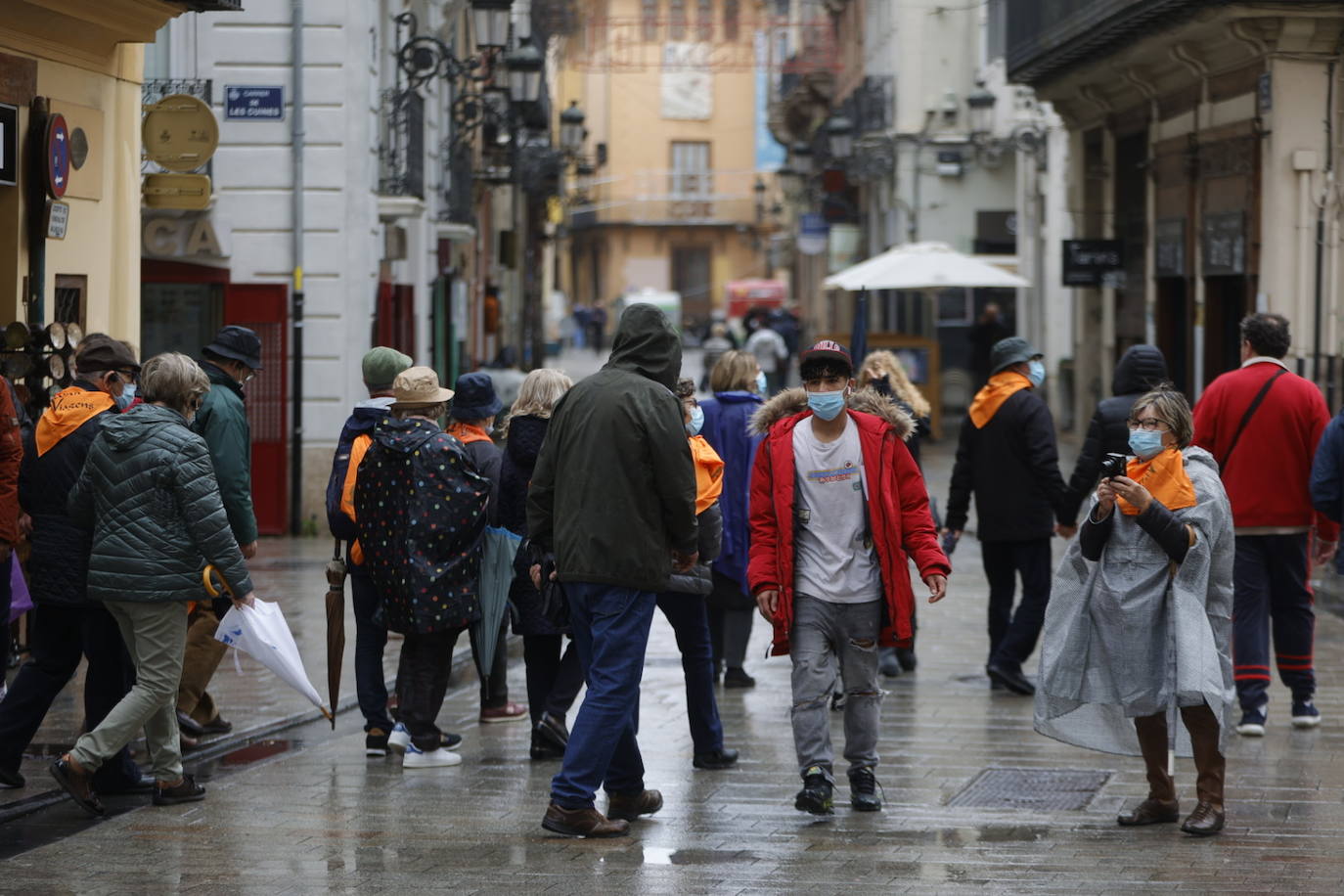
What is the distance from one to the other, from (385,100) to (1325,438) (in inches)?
475

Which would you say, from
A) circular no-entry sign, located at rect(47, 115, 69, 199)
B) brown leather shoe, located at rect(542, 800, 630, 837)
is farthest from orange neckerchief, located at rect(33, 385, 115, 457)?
circular no-entry sign, located at rect(47, 115, 69, 199)

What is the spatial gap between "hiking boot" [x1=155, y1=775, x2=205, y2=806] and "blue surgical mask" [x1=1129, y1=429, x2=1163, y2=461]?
12.1 feet

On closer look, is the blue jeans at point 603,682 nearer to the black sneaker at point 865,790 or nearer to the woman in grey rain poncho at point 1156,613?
the black sneaker at point 865,790

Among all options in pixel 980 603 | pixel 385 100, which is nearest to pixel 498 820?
pixel 980 603

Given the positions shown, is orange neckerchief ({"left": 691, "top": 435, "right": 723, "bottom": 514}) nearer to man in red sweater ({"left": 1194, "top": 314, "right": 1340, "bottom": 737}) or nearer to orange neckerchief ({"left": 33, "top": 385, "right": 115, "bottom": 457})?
orange neckerchief ({"left": 33, "top": 385, "right": 115, "bottom": 457})

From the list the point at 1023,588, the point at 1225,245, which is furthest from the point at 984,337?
the point at 1023,588

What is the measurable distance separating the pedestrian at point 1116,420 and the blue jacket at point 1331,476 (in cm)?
100

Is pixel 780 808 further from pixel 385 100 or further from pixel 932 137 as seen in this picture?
pixel 932 137

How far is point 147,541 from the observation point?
7535 mm

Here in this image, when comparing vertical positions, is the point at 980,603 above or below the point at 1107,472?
below

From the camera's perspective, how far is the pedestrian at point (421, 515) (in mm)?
8383

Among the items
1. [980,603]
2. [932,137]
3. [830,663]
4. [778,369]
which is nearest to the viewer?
[830,663]

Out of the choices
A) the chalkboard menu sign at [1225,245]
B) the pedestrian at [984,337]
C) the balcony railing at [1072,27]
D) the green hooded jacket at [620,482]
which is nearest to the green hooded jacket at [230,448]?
the green hooded jacket at [620,482]

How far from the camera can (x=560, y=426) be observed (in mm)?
7297
